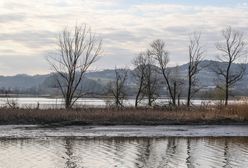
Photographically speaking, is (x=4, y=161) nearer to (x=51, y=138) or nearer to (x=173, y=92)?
(x=51, y=138)

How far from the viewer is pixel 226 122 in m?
43.1

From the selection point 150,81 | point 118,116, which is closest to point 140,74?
point 150,81

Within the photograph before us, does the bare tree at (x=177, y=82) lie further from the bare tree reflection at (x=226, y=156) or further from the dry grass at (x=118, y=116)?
the bare tree reflection at (x=226, y=156)

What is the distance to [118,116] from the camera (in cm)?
4128

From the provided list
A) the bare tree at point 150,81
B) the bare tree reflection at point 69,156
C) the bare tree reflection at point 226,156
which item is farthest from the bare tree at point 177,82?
the bare tree reflection at point 69,156

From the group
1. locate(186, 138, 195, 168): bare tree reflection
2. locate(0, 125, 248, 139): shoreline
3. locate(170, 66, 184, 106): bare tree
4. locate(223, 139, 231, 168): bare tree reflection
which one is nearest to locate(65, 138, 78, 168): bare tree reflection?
locate(0, 125, 248, 139): shoreline

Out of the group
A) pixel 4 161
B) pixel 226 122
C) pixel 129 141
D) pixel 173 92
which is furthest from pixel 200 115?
pixel 4 161

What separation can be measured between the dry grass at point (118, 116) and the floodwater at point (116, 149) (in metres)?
4.80

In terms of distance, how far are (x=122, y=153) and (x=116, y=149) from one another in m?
1.60

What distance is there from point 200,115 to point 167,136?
1402 cm

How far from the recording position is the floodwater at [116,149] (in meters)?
18.1

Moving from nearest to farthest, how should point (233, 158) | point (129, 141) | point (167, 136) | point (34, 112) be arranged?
point (233, 158) < point (129, 141) < point (167, 136) < point (34, 112)

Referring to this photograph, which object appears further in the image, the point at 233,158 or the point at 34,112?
the point at 34,112

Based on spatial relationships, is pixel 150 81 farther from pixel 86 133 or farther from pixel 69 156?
pixel 69 156
